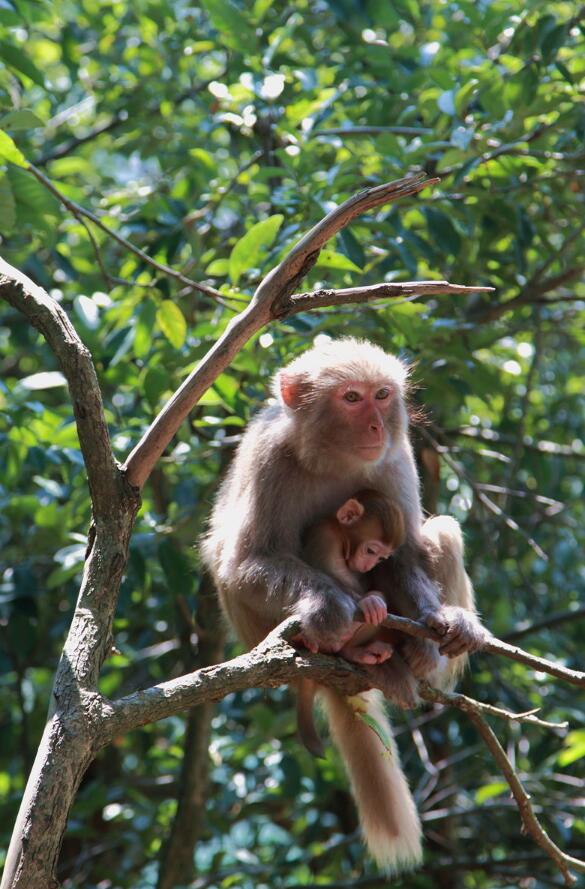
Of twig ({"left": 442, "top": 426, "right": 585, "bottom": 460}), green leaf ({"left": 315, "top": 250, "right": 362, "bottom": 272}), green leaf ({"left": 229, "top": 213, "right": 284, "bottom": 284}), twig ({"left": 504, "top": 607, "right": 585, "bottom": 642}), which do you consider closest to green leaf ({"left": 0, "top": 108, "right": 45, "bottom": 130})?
green leaf ({"left": 229, "top": 213, "right": 284, "bottom": 284})

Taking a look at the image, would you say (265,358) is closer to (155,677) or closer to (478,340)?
(478,340)

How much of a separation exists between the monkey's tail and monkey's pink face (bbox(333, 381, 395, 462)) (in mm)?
992

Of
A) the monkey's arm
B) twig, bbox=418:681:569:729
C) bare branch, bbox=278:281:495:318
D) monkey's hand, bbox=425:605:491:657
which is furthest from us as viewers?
monkey's hand, bbox=425:605:491:657

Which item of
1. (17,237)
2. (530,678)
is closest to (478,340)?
(530,678)

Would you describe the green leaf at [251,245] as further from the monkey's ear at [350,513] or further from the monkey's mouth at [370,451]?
the monkey's ear at [350,513]

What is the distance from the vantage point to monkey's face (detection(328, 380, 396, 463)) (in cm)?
424

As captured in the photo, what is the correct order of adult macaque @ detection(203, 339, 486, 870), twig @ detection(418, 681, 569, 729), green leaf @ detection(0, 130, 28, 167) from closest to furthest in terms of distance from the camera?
1. twig @ detection(418, 681, 569, 729)
2. green leaf @ detection(0, 130, 28, 167)
3. adult macaque @ detection(203, 339, 486, 870)

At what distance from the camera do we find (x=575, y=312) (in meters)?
6.59

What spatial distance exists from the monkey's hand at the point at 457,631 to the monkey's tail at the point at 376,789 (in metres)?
0.48

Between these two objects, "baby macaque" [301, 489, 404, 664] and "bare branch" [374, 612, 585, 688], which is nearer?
"bare branch" [374, 612, 585, 688]

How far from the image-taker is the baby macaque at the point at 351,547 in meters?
4.10

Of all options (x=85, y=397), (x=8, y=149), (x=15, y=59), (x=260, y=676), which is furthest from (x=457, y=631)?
(x=15, y=59)

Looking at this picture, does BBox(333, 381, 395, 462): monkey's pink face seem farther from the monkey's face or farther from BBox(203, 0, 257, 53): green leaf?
BBox(203, 0, 257, 53): green leaf

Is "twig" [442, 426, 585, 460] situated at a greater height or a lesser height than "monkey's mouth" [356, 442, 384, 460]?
lesser
